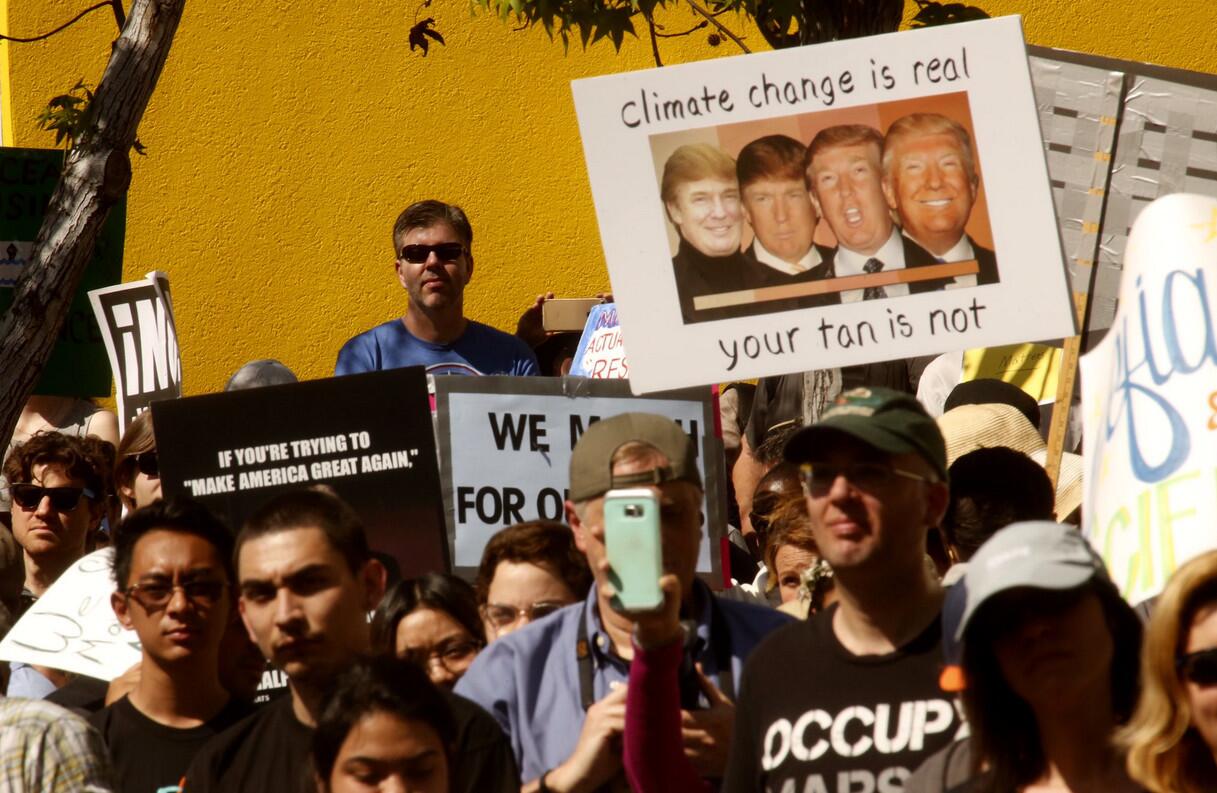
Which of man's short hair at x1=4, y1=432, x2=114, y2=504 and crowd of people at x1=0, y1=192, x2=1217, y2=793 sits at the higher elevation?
man's short hair at x1=4, y1=432, x2=114, y2=504

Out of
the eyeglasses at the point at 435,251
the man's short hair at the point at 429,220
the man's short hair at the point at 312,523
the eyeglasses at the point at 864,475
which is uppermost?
the man's short hair at the point at 429,220

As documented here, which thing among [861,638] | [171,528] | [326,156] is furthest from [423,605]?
[326,156]

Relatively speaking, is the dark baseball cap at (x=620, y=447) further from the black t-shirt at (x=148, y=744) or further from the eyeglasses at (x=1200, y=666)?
the eyeglasses at (x=1200, y=666)

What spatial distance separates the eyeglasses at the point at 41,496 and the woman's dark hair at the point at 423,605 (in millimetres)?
1860

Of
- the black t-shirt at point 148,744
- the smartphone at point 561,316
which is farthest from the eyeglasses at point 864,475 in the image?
the smartphone at point 561,316

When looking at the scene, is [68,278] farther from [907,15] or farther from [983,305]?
[907,15]

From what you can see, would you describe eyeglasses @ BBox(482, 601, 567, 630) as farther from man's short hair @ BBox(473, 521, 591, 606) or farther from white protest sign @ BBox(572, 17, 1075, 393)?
white protest sign @ BBox(572, 17, 1075, 393)

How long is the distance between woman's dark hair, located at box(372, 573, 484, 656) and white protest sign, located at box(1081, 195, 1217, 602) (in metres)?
1.59

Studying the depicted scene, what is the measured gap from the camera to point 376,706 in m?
3.96

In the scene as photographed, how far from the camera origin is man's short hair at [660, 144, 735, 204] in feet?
18.0

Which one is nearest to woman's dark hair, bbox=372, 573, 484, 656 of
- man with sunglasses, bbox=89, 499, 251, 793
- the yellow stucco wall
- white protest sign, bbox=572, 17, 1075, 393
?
man with sunglasses, bbox=89, 499, 251, 793

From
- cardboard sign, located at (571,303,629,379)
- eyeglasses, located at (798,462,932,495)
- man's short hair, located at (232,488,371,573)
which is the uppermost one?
cardboard sign, located at (571,303,629,379)

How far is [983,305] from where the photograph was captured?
5.33 meters

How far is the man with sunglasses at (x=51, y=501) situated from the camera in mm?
6711
